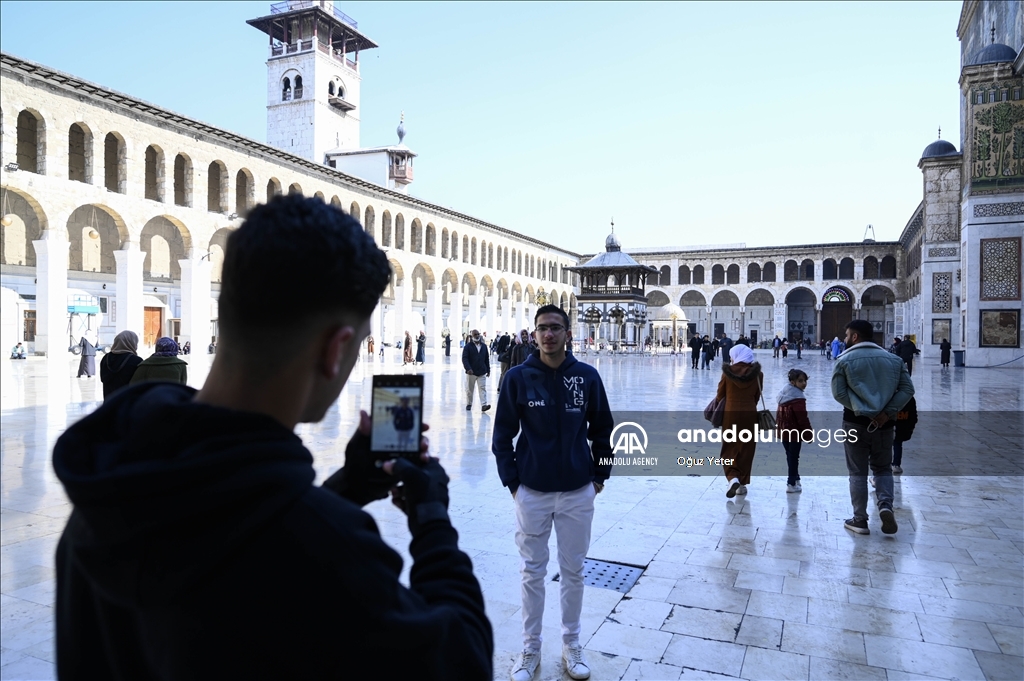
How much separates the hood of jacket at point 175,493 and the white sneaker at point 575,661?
2440mm

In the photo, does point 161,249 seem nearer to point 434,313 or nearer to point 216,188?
point 216,188

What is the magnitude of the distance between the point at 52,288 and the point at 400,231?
1858 centimetres

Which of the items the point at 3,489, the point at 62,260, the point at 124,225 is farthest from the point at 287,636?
the point at 124,225

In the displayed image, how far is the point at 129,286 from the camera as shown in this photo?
23.1 meters

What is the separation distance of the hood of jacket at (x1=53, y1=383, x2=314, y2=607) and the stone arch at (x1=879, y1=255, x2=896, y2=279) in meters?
55.8

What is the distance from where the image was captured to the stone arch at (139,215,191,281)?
30.1 meters

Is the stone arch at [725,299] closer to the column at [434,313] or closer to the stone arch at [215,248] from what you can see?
the column at [434,313]

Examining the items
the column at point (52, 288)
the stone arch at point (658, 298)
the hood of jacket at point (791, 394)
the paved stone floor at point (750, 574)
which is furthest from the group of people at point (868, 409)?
the stone arch at point (658, 298)

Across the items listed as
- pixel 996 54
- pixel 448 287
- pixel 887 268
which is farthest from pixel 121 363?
pixel 887 268

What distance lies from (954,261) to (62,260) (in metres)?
33.2

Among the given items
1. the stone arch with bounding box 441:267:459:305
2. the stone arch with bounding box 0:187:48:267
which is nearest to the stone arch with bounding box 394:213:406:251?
the stone arch with bounding box 441:267:459:305

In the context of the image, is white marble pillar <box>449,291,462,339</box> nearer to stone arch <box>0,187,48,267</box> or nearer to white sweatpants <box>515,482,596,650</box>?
stone arch <box>0,187,48,267</box>

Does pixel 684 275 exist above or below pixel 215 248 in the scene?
above

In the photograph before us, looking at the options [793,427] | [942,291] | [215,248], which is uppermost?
[215,248]
